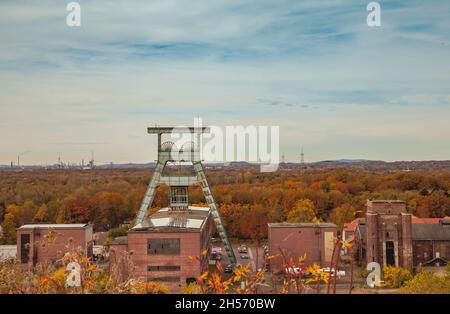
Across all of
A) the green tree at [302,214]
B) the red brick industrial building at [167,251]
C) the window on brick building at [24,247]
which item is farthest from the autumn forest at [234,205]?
the red brick industrial building at [167,251]

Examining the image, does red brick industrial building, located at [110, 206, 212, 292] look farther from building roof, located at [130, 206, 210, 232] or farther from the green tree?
the green tree

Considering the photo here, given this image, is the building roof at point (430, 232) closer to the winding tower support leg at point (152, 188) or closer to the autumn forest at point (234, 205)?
the autumn forest at point (234, 205)

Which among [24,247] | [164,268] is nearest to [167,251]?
[164,268]

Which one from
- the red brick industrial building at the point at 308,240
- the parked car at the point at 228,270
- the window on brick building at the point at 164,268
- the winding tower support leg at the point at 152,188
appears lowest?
the parked car at the point at 228,270

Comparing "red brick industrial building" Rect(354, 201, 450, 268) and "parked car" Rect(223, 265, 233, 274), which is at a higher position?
"red brick industrial building" Rect(354, 201, 450, 268)

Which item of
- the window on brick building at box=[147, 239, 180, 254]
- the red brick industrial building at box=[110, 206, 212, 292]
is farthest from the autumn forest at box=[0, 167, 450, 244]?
the window on brick building at box=[147, 239, 180, 254]
